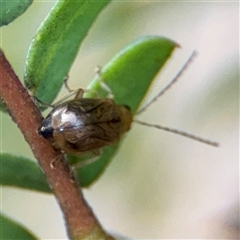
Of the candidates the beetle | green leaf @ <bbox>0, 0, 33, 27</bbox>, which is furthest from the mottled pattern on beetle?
green leaf @ <bbox>0, 0, 33, 27</bbox>

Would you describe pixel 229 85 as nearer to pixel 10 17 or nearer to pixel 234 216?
pixel 234 216

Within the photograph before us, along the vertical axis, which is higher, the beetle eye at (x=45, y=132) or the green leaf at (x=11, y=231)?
the beetle eye at (x=45, y=132)

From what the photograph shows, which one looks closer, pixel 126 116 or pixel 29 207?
pixel 126 116

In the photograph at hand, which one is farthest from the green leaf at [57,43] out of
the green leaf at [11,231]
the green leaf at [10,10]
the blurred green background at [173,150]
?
the blurred green background at [173,150]

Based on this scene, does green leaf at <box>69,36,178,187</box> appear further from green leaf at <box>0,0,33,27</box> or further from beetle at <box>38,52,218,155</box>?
green leaf at <box>0,0,33,27</box>

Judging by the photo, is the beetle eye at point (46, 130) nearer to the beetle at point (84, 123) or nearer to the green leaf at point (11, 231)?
the beetle at point (84, 123)

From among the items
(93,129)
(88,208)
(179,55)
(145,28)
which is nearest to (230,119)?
(179,55)
